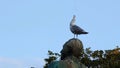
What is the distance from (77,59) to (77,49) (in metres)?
0.12

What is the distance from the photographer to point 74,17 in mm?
6969

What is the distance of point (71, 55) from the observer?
5516mm

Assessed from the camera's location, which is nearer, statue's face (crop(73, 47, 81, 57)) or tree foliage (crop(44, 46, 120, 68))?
statue's face (crop(73, 47, 81, 57))

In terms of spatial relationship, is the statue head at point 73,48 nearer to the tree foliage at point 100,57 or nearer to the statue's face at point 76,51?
the statue's face at point 76,51

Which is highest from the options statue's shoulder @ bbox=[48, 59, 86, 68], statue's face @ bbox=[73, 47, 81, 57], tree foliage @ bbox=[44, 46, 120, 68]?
tree foliage @ bbox=[44, 46, 120, 68]

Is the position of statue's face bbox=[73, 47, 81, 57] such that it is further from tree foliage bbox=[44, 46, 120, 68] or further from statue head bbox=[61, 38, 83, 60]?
tree foliage bbox=[44, 46, 120, 68]

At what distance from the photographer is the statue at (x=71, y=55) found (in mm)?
5355

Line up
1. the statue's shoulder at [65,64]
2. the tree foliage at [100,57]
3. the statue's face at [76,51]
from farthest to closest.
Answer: the tree foliage at [100,57] < the statue's face at [76,51] < the statue's shoulder at [65,64]

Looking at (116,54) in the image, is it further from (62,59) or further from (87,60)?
(62,59)

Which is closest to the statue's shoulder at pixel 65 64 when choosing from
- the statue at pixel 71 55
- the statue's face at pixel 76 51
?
the statue at pixel 71 55

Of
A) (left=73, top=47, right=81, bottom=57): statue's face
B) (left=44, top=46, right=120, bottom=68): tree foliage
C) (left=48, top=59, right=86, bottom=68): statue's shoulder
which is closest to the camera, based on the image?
(left=48, top=59, right=86, bottom=68): statue's shoulder

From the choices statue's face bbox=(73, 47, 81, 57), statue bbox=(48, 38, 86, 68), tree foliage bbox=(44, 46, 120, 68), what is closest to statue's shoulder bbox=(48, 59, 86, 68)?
statue bbox=(48, 38, 86, 68)

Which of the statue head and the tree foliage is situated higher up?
the tree foliage

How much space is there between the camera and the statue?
5.36 metres
